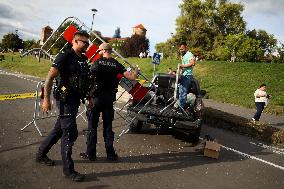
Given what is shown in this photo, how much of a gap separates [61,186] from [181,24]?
58.7m

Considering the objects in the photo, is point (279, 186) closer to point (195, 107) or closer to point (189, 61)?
point (195, 107)

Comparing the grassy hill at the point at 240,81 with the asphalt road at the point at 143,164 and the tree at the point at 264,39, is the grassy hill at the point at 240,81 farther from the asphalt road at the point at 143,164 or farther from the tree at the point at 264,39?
the tree at the point at 264,39

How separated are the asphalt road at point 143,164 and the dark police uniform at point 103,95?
363mm

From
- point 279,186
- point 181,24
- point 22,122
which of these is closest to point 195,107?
point 279,186

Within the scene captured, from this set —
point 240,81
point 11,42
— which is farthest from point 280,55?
point 11,42

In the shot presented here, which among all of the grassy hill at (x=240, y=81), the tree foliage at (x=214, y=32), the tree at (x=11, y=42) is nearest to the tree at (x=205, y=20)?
the tree foliage at (x=214, y=32)

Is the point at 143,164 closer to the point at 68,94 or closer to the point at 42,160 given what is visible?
the point at 42,160

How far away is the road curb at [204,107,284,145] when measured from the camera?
1109 centimetres

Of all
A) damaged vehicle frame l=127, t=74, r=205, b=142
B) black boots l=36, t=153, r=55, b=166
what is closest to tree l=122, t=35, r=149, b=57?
damaged vehicle frame l=127, t=74, r=205, b=142

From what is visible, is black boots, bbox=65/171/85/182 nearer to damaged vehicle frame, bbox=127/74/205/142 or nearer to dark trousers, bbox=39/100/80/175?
dark trousers, bbox=39/100/80/175

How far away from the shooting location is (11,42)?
95.7 meters

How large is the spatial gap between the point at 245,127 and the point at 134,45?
6940 centimetres

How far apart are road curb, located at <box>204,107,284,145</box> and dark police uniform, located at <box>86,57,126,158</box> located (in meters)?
6.72

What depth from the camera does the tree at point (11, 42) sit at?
95500 millimetres
